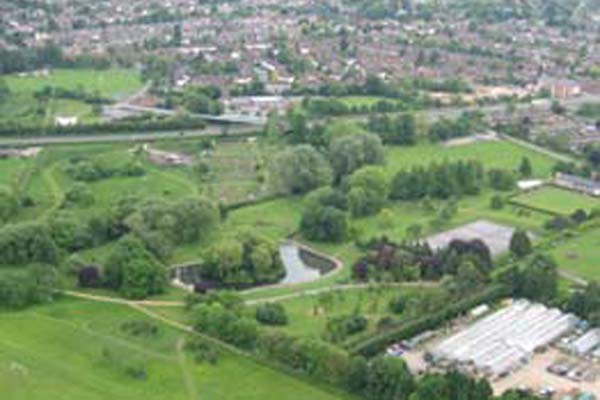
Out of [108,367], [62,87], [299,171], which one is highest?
[62,87]

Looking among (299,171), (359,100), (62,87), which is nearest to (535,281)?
(299,171)

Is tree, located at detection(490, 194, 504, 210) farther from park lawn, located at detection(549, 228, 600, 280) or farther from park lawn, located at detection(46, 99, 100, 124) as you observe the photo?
park lawn, located at detection(46, 99, 100, 124)

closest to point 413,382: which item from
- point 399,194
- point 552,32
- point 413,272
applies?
point 413,272

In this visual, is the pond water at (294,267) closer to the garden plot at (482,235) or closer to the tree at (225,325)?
the garden plot at (482,235)

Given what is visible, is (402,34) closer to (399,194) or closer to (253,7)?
(253,7)

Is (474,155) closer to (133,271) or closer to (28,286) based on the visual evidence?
(133,271)

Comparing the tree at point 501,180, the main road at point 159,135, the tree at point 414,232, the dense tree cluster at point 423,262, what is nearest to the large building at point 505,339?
the dense tree cluster at point 423,262
